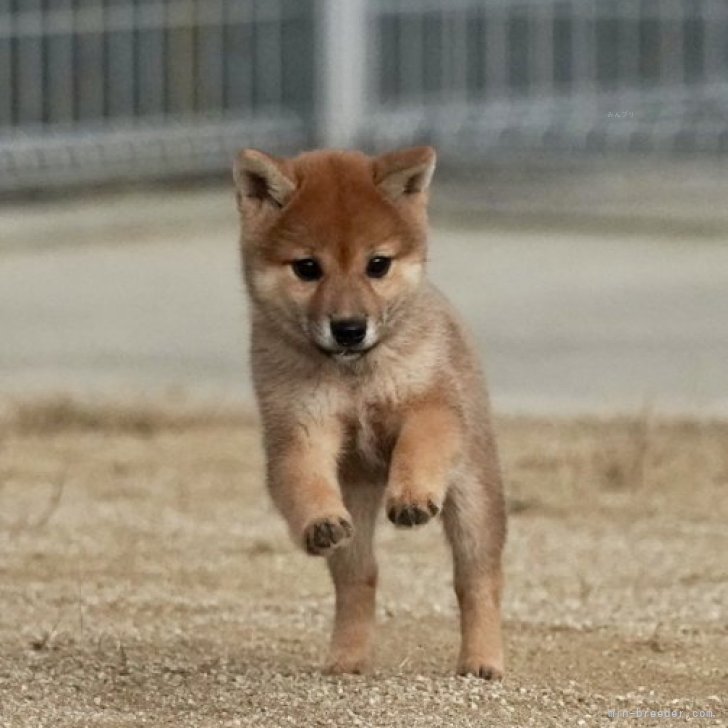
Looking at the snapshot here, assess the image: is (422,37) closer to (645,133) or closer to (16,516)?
(645,133)

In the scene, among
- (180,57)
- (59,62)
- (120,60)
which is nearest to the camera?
(59,62)

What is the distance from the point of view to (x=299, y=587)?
6773 millimetres

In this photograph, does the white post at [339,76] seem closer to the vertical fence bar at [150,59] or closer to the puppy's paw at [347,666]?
the vertical fence bar at [150,59]

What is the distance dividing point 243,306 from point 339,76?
196 centimetres

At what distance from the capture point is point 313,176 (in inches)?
213

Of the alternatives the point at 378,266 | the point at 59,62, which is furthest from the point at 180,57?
the point at 378,266

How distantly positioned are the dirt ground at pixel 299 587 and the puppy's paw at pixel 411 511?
1.25 ft

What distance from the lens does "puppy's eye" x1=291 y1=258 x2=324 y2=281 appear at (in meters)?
5.30

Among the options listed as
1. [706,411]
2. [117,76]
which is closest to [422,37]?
[117,76]

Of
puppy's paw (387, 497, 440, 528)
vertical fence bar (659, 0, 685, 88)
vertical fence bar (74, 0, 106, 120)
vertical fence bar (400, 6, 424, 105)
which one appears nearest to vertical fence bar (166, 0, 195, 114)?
vertical fence bar (74, 0, 106, 120)

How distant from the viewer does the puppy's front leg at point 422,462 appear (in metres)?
5.00

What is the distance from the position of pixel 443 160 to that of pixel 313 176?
7767 millimetres

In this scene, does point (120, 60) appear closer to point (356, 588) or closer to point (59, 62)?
point (59, 62)

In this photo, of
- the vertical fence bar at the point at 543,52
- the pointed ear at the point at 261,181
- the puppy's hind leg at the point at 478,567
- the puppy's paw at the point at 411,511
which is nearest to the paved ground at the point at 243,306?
the vertical fence bar at the point at 543,52
